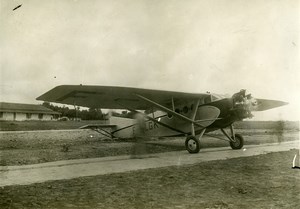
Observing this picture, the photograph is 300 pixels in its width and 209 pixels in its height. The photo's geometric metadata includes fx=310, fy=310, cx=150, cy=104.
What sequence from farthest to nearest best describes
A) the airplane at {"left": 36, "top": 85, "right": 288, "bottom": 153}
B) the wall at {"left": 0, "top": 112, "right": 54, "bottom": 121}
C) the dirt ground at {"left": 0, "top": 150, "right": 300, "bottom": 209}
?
the wall at {"left": 0, "top": 112, "right": 54, "bottom": 121}, the airplane at {"left": 36, "top": 85, "right": 288, "bottom": 153}, the dirt ground at {"left": 0, "top": 150, "right": 300, "bottom": 209}

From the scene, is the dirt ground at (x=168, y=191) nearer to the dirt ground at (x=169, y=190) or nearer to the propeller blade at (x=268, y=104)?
the dirt ground at (x=169, y=190)

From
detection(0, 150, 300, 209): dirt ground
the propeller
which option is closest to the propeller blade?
the propeller

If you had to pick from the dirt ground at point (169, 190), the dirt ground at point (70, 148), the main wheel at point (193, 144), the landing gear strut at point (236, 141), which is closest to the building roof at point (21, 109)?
the dirt ground at point (70, 148)

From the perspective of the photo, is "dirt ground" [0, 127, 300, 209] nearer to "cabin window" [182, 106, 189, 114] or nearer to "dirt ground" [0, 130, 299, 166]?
"dirt ground" [0, 130, 299, 166]

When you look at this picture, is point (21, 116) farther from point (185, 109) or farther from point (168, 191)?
point (168, 191)

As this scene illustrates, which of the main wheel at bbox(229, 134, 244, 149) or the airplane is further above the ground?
the airplane

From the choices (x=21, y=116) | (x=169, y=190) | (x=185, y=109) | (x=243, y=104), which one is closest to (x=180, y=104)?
(x=185, y=109)

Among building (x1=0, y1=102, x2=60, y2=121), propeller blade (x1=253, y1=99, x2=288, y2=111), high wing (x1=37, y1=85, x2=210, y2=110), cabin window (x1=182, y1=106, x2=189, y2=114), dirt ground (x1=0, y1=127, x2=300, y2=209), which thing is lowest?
dirt ground (x1=0, y1=127, x2=300, y2=209)
